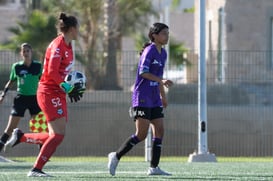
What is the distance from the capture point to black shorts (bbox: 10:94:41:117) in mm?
17156

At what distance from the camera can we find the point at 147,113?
511 inches

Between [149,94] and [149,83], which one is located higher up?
[149,83]

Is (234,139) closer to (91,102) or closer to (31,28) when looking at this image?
(91,102)

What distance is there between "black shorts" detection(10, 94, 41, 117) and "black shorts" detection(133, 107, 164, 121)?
4513 millimetres

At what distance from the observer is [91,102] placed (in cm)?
2192

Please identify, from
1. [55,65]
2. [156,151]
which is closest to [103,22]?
[156,151]

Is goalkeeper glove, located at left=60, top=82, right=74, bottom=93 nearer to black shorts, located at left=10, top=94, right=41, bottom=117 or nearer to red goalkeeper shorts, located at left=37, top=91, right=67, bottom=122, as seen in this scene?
red goalkeeper shorts, located at left=37, top=91, right=67, bottom=122

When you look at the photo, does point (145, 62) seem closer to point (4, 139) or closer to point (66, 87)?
point (66, 87)

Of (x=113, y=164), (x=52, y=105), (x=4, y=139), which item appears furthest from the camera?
(x=4, y=139)

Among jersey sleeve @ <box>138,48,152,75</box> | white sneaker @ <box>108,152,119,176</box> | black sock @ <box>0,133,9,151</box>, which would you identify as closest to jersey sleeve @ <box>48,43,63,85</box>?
jersey sleeve @ <box>138,48,152,75</box>

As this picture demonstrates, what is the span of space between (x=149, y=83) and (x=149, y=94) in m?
0.14

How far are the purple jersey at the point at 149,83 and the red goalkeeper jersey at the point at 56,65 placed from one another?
3.44 feet

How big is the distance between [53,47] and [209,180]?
7.84ft

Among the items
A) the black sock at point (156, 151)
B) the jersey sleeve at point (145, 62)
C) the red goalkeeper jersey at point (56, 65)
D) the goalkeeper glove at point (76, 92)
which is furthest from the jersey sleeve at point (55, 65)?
the black sock at point (156, 151)
